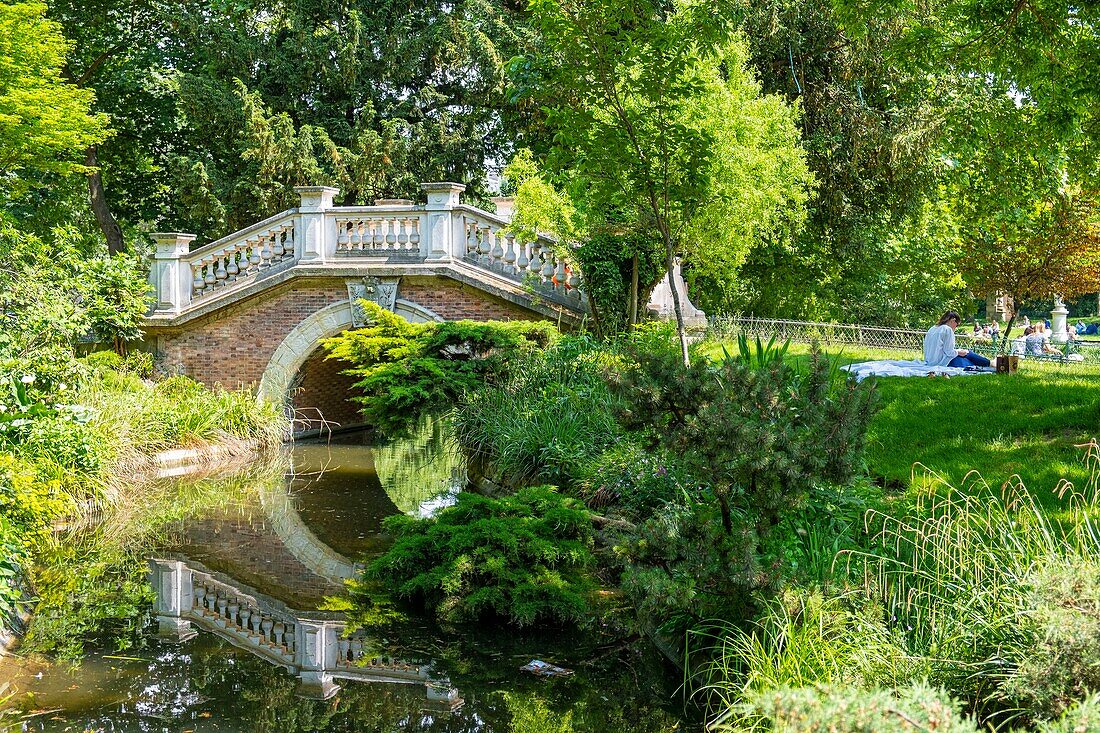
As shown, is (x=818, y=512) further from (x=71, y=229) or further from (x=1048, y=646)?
(x=71, y=229)

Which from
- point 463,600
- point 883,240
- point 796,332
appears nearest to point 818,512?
point 463,600

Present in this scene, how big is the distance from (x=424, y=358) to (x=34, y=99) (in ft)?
33.4

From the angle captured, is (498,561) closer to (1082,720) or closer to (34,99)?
(1082,720)

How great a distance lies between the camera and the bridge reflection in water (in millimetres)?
6121

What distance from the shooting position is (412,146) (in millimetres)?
23328

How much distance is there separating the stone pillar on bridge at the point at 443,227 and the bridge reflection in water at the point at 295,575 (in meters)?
3.65

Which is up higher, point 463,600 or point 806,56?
point 806,56

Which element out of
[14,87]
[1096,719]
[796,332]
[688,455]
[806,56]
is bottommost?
[1096,719]

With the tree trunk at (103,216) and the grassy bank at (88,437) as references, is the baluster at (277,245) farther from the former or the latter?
the tree trunk at (103,216)

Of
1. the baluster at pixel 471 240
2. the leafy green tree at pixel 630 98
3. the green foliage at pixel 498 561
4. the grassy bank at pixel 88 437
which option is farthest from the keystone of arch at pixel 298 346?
the green foliage at pixel 498 561

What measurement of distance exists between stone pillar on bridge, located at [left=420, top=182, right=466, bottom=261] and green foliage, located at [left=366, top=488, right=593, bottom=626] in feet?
28.1

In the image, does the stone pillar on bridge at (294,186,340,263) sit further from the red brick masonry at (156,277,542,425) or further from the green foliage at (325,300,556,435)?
the green foliage at (325,300,556,435)

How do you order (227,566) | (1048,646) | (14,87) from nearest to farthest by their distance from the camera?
(1048,646)
(227,566)
(14,87)

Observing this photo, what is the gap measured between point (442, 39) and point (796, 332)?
11140 millimetres
